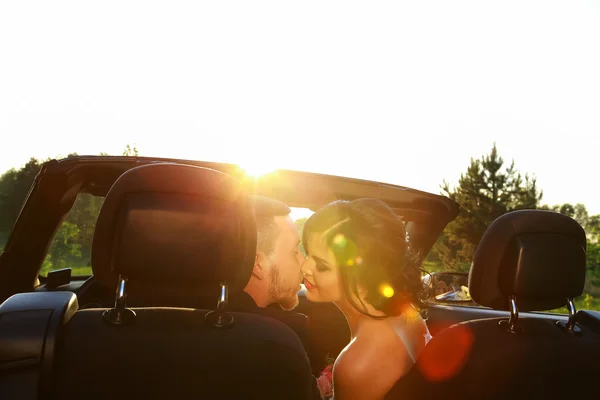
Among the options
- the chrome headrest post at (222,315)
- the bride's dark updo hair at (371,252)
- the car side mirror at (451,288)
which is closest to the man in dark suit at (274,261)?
the bride's dark updo hair at (371,252)

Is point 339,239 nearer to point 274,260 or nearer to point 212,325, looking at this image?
point 274,260

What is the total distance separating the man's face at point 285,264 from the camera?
2.84 meters

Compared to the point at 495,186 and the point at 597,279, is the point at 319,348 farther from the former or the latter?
the point at 495,186

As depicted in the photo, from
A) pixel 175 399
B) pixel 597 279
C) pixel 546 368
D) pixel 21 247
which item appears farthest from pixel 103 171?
pixel 597 279

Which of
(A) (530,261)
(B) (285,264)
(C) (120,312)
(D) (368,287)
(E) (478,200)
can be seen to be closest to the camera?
(C) (120,312)

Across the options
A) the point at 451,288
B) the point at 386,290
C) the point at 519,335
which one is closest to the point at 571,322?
the point at 519,335

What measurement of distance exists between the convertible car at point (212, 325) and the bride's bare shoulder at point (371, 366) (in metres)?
0.16

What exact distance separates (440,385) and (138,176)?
1.40 metres

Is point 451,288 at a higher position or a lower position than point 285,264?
lower

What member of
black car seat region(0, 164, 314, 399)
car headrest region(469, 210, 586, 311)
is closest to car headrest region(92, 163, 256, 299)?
black car seat region(0, 164, 314, 399)

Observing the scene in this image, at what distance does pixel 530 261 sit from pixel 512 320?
0.86 feet

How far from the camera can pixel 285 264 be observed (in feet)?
9.40

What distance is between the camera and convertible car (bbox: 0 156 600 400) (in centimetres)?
173

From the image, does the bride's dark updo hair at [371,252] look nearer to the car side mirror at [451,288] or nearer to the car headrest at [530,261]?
the car headrest at [530,261]
